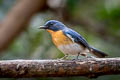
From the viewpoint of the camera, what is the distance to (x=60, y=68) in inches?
140

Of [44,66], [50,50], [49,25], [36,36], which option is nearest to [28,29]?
[36,36]

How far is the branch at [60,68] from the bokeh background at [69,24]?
2.88 m

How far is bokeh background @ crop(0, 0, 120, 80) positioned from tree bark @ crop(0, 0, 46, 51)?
0.11m

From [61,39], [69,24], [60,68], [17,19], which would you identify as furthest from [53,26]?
[69,24]

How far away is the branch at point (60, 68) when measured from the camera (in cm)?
351

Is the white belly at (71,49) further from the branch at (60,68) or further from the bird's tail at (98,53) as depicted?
the branch at (60,68)

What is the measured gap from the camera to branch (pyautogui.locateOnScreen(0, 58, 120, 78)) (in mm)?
3509

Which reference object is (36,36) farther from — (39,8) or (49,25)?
(49,25)

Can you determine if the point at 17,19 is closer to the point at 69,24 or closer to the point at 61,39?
the point at 69,24

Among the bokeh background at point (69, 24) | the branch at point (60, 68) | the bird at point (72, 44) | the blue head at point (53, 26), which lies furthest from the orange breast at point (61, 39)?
the bokeh background at point (69, 24)

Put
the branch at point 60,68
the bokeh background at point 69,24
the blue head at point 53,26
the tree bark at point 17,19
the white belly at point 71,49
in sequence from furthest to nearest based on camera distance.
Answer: the bokeh background at point 69,24 < the tree bark at point 17,19 < the blue head at point 53,26 < the white belly at point 71,49 < the branch at point 60,68

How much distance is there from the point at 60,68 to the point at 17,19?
326 centimetres

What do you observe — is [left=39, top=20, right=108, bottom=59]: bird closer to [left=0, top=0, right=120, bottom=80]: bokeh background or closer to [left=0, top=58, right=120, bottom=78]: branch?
[left=0, top=58, right=120, bottom=78]: branch

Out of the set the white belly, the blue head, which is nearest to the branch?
the white belly
